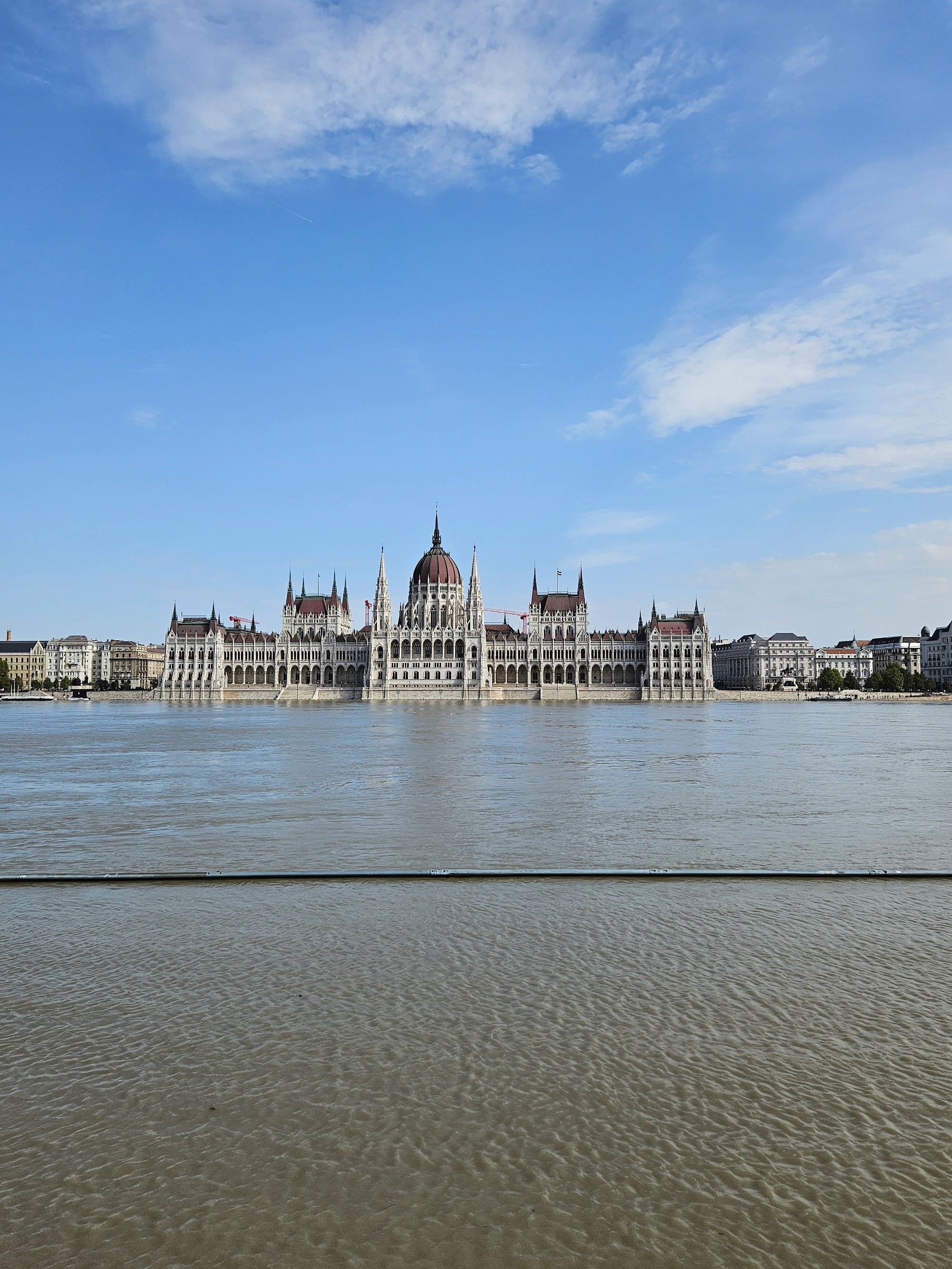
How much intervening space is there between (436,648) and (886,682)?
8027 cm

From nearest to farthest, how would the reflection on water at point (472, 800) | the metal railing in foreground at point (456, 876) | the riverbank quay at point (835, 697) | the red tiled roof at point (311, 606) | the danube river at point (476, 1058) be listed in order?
the danube river at point (476, 1058) → the metal railing in foreground at point (456, 876) → the reflection on water at point (472, 800) → the riverbank quay at point (835, 697) → the red tiled roof at point (311, 606)

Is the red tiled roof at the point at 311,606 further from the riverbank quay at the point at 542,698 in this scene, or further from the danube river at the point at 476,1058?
the danube river at the point at 476,1058

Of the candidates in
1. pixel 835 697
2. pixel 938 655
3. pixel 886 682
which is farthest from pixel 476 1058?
pixel 938 655

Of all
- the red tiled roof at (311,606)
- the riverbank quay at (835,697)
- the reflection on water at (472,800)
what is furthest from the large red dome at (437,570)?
the reflection on water at (472,800)

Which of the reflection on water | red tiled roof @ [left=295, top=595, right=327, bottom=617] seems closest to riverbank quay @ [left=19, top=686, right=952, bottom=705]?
red tiled roof @ [left=295, top=595, right=327, bottom=617]

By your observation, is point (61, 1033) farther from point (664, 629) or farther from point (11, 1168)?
point (664, 629)

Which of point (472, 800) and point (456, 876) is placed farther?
point (472, 800)

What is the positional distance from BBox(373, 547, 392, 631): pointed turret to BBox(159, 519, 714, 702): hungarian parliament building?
234mm

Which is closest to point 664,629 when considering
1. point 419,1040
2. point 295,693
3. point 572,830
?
point 295,693

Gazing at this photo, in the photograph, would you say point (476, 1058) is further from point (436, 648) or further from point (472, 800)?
point (436, 648)

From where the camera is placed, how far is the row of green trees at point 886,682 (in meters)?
157

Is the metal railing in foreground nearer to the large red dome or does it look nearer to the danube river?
the danube river

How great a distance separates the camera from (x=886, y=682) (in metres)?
162

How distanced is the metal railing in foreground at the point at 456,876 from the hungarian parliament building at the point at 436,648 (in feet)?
464
